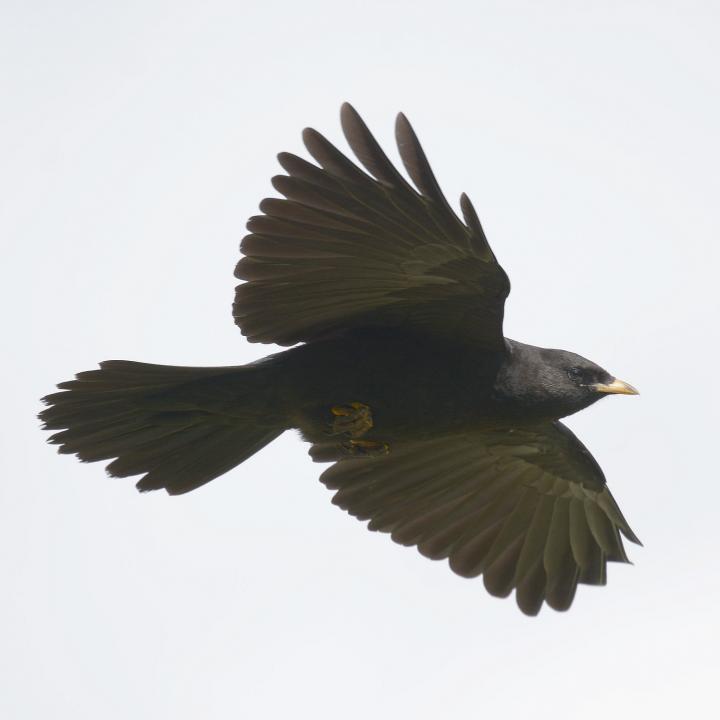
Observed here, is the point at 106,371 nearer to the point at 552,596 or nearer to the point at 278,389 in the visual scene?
the point at 278,389

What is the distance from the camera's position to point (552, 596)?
9297 mm

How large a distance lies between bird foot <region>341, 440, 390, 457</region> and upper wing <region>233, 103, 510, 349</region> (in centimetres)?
77

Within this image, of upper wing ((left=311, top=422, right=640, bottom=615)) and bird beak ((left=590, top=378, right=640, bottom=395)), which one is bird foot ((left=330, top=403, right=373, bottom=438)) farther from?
bird beak ((left=590, top=378, right=640, bottom=395))

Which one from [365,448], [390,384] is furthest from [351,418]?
[365,448]

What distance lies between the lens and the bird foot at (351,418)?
7.97 meters

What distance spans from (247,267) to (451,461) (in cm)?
249

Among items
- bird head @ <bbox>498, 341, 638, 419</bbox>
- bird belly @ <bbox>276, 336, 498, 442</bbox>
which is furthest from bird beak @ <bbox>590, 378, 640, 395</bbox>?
bird belly @ <bbox>276, 336, 498, 442</bbox>

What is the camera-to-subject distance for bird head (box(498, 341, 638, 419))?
26.6 ft

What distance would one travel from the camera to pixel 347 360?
7898 mm

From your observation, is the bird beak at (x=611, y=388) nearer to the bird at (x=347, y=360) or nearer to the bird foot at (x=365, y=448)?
the bird at (x=347, y=360)

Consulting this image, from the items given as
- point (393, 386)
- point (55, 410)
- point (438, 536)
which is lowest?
point (438, 536)

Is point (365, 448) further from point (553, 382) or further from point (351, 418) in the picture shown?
point (553, 382)

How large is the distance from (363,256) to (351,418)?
3.38ft

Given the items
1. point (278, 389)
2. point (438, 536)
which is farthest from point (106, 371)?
point (438, 536)
